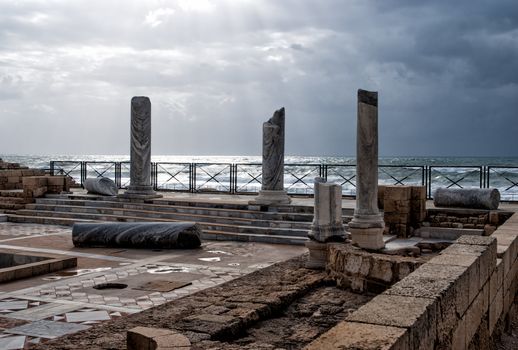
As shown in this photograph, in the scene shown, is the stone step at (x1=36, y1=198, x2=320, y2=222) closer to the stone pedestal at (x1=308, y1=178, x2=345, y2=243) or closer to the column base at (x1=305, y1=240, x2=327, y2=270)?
the stone pedestal at (x1=308, y1=178, x2=345, y2=243)

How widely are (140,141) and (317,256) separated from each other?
32.8 feet

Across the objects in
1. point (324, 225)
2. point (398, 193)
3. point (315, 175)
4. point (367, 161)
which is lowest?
point (324, 225)

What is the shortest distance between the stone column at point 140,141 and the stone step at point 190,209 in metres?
0.97

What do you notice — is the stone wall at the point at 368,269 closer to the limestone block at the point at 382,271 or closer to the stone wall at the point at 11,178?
the limestone block at the point at 382,271

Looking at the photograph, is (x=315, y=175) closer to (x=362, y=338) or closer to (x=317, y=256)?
(x=317, y=256)

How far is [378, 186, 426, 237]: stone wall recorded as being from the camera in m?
13.0

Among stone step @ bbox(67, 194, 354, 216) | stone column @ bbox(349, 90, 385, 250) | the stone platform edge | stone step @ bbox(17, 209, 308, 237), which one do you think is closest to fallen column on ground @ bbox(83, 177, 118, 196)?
stone step @ bbox(67, 194, 354, 216)

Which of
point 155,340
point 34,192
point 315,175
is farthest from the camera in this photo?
point 315,175

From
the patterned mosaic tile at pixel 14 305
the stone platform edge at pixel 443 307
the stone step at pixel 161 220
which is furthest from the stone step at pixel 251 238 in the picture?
the patterned mosaic tile at pixel 14 305

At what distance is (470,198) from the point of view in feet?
44.8

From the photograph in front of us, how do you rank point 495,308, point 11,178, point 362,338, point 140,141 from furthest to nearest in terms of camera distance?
point 11,178 < point 140,141 < point 495,308 < point 362,338

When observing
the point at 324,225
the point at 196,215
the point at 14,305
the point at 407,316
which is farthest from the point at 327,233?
the point at 196,215

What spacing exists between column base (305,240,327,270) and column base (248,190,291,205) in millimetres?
5425

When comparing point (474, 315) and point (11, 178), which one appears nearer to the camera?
point (474, 315)
